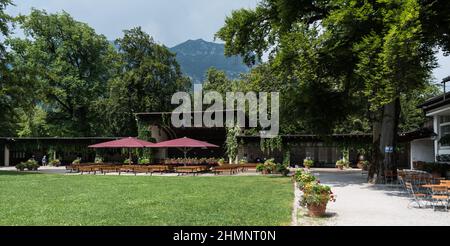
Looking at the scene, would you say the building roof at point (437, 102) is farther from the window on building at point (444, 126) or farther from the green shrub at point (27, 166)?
the green shrub at point (27, 166)

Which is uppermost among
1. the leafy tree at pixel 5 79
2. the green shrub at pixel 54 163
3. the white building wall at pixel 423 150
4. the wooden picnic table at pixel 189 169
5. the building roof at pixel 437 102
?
the leafy tree at pixel 5 79

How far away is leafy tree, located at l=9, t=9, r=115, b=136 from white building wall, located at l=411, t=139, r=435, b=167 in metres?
34.9

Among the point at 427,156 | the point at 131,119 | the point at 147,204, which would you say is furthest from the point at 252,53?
the point at 131,119

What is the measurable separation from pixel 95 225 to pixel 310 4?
50.8ft

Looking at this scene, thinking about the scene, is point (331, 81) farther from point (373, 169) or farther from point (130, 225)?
point (130, 225)

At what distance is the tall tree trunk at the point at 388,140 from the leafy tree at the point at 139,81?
3011cm

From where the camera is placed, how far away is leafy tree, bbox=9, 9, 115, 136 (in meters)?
48.0

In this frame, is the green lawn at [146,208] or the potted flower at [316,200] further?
the potted flower at [316,200]

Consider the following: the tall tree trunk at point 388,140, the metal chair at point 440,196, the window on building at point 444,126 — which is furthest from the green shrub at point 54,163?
the metal chair at point 440,196

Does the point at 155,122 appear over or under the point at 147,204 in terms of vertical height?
over

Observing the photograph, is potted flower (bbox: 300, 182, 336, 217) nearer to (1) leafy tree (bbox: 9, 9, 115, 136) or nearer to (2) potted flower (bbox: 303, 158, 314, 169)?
(2) potted flower (bbox: 303, 158, 314, 169)

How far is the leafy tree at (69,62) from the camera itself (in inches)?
1889

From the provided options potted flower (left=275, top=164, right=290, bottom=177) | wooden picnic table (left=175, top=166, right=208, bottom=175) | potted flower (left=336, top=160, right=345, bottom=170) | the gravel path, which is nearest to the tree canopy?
the gravel path

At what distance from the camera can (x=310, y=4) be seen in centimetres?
2048
